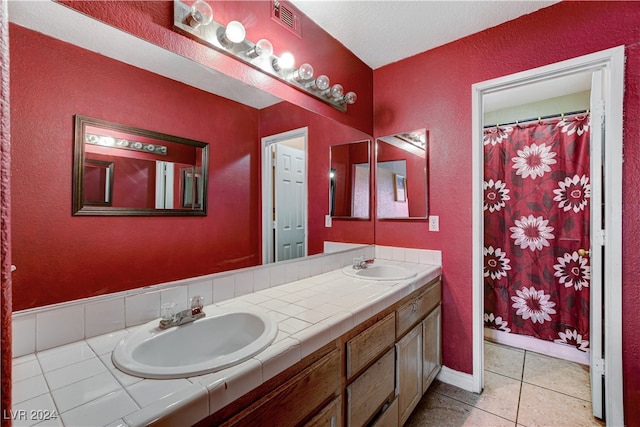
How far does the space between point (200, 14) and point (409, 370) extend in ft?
6.34

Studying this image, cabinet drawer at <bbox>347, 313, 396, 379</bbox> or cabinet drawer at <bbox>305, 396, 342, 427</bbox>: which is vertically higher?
cabinet drawer at <bbox>347, 313, 396, 379</bbox>

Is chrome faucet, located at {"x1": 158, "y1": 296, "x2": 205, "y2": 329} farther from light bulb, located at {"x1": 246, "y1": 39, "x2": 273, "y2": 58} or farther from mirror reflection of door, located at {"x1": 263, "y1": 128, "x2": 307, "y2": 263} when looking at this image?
light bulb, located at {"x1": 246, "y1": 39, "x2": 273, "y2": 58}

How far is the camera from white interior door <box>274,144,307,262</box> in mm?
1487

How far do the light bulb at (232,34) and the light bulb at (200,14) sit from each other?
84 millimetres

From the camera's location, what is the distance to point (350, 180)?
212 cm

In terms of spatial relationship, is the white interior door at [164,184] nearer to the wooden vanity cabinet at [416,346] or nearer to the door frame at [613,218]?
the wooden vanity cabinet at [416,346]

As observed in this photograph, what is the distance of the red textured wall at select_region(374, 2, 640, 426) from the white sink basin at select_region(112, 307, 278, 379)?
1485 mm

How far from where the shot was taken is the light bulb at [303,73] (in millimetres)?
1538

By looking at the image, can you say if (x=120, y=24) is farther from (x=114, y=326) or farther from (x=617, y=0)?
(x=617, y=0)

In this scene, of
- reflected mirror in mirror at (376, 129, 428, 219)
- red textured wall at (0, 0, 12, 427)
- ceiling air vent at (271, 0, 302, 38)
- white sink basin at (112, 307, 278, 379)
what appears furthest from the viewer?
reflected mirror in mirror at (376, 129, 428, 219)

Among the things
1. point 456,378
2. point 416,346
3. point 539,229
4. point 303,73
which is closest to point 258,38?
point 303,73

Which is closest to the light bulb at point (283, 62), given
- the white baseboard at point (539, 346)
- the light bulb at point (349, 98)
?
the light bulb at point (349, 98)

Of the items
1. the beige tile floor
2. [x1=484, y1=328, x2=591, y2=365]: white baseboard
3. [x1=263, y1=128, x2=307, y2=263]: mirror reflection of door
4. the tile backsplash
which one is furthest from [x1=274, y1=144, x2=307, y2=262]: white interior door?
[x1=484, y1=328, x2=591, y2=365]: white baseboard

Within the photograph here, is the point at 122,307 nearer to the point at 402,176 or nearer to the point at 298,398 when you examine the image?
the point at 298,398
